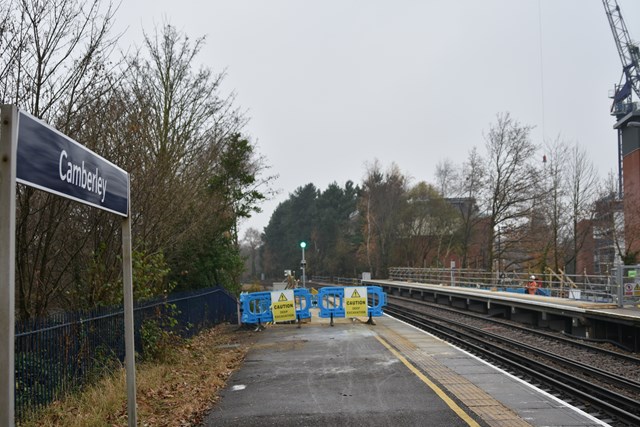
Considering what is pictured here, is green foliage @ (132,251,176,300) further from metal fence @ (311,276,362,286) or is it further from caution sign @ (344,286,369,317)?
metal fence @ (311,276,362,286)

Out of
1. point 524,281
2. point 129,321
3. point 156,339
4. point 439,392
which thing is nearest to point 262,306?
point 156,339

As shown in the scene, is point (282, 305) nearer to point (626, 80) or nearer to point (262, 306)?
point (262, 306)

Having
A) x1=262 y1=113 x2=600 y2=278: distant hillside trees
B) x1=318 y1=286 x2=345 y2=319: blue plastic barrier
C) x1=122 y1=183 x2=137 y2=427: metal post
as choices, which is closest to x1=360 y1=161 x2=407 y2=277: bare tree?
x1=262 y1=113 x2=600 y2=278: distant hillside trees

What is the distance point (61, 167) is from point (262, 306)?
1603cm

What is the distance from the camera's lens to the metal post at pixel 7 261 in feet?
11.3

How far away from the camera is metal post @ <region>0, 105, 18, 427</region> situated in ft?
11.3

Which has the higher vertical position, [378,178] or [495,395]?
[378,178]

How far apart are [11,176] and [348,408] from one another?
5.84m

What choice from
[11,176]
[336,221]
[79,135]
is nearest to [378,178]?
[336,221]

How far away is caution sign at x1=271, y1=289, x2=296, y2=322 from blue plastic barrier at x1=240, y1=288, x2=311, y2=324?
0.31 m

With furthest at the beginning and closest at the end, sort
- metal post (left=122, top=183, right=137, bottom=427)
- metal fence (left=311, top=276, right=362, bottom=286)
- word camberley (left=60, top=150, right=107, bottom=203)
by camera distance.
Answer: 1. metal fence (left=311, top=276, right=362, bottom=286)
2. metal post (left=122, top=183, right=137, bottom=427)
3. word camberley (left=60, top=150, right=107, bottom=203)

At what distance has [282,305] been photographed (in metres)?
19.3

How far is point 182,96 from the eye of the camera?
19703 mm

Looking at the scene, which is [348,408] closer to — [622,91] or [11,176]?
[11,176]
